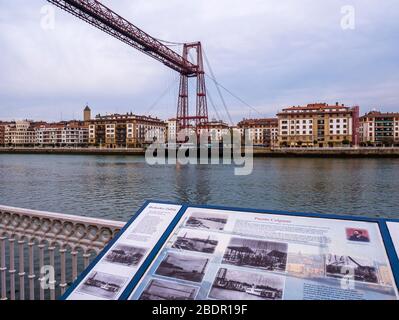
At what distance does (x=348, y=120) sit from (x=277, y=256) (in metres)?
77.4

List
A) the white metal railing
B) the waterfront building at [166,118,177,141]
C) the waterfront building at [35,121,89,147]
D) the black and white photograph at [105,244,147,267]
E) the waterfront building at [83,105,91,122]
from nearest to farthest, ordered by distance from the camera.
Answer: the black and white photograph at [105,244,147,267], the white metal railing, the waterfront building at [35,121,89,147], the waterfront building at [166,118,177,141], the waterfront building at [83,105,91,122]

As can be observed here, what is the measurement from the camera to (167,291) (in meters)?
1.84

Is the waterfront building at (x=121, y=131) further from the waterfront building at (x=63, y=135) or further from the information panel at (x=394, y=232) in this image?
the information panel at (x=394, y=232)

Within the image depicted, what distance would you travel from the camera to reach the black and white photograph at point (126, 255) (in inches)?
81.0

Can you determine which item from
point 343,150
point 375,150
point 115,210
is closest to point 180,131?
point 343,150

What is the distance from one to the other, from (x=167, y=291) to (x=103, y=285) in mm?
388

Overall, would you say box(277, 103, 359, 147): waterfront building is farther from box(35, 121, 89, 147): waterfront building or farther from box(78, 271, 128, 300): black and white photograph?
box(78, 271, 128, 300): black and white photograph

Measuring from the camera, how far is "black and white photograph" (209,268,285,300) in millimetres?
1753

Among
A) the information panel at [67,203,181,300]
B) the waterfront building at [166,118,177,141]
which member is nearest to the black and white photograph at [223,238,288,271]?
the information panel at [67,203,181,300]

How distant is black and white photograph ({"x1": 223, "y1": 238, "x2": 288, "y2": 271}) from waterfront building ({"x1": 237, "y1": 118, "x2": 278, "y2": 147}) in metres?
94.3

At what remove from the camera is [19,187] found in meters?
21.7

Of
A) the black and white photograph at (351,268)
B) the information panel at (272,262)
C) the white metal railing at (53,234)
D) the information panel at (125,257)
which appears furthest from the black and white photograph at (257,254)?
the white metal railing at (53,234)

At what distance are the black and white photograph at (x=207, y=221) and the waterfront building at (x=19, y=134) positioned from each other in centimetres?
11927
